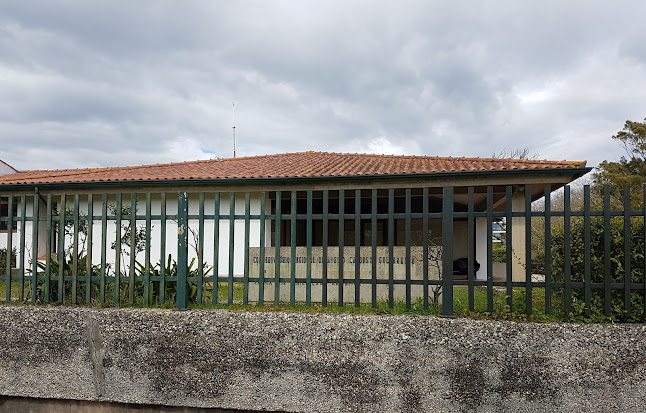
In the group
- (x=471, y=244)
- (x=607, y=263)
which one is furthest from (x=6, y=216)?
(x=607, y=263)

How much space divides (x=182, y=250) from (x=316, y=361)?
187cm

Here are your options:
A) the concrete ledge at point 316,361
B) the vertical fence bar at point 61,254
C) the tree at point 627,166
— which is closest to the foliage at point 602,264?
the concrete ledge at point 316,361

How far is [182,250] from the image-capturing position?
177 inches

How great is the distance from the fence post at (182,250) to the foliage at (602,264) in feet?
12.6

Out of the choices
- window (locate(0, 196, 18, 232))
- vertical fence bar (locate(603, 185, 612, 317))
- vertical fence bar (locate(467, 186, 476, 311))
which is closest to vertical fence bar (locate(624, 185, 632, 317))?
vertical fence bar (locate(603, 185, 612, 317))

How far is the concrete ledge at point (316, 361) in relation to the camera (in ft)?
11.8

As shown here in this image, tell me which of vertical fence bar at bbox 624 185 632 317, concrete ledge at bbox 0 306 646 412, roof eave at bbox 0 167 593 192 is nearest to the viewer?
concrete ledge at bbox 0 306 646 412

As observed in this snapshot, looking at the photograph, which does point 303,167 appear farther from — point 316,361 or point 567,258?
point 567,258

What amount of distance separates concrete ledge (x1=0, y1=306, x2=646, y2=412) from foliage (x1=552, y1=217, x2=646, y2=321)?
227mm

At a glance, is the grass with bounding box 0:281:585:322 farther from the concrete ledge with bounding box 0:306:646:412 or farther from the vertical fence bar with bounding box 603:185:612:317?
the vertical fence bar with bounding box 603:185:612:317

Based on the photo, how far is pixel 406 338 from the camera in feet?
12.5

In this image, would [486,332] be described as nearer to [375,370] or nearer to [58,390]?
[375,370]

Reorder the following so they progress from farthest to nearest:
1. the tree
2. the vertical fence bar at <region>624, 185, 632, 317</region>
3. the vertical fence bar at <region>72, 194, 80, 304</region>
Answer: the tree < the vertical fence bar at <region>72, 194, 80, 304</region> < the vertical fence bar at <region>624, 185, 632, 317</region>

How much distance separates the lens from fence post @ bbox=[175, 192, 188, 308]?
14.6ft
